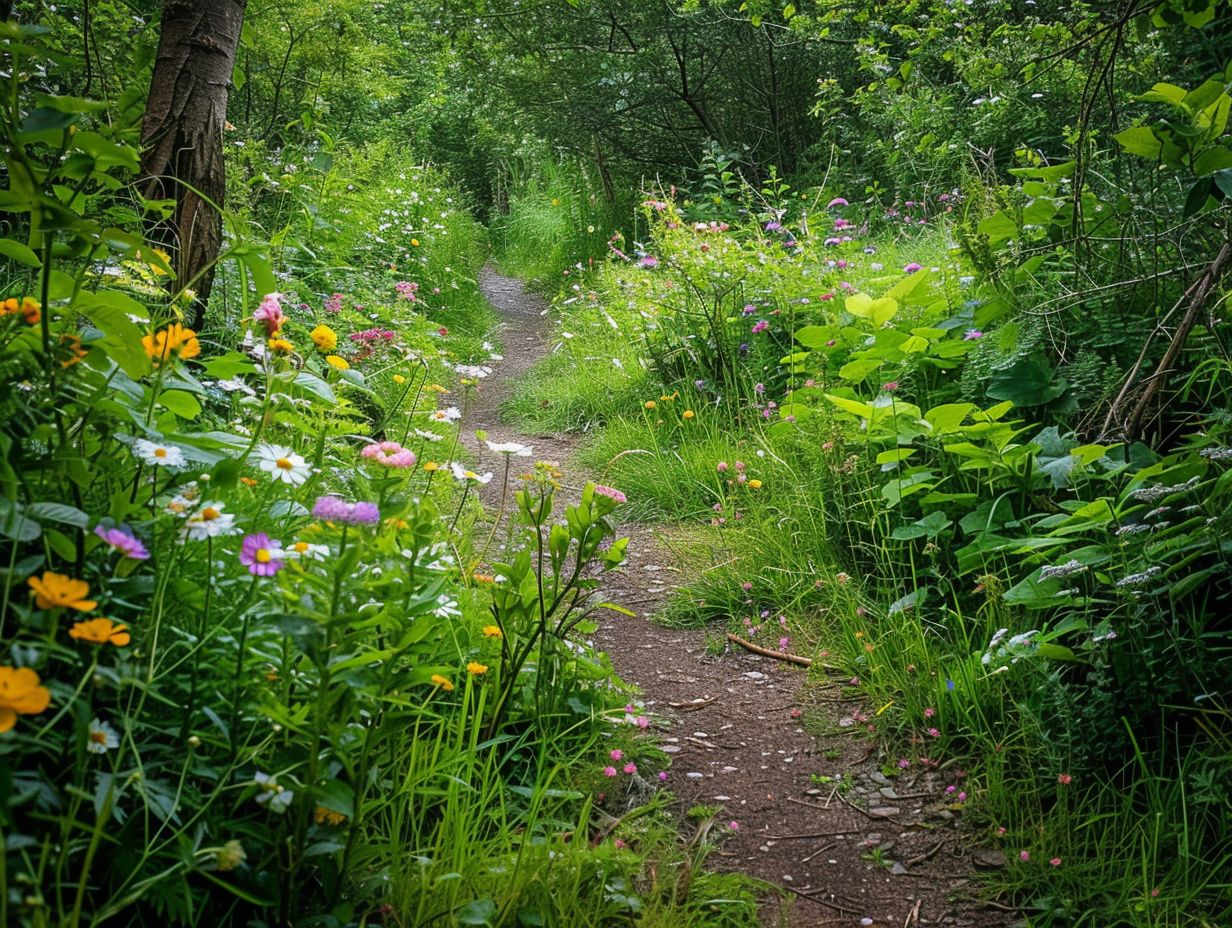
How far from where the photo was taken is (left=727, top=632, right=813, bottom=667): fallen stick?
2.80 meters

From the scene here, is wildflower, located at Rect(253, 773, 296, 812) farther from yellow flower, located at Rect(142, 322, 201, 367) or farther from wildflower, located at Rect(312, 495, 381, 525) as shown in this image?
yellow flower, located at Rect(142, 322, 201, 367)

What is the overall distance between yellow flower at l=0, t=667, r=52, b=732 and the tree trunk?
7.68ft

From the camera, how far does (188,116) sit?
2.95 meters

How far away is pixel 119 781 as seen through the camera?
1.25 metres

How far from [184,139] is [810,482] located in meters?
2.48

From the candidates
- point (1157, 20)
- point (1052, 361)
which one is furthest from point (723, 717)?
point (1157, 20)

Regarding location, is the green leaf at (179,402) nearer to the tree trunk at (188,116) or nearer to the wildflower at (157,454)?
the wildflower at (157,454)

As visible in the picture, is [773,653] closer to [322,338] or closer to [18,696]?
[322,338]

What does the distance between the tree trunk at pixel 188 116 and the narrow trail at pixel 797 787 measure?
1915 millimetres

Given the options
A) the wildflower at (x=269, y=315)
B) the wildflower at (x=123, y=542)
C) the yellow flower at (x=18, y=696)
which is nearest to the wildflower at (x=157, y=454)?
the wildflower at (x=123, y=542)

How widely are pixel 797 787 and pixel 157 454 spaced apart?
1671mm

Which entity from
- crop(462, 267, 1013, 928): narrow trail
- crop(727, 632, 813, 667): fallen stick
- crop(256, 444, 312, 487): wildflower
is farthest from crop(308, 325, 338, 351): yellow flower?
crop(727, 632, 813, 667): fallen stick

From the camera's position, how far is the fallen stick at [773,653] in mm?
2805

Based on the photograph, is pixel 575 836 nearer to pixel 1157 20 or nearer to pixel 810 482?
pixel 810 482
